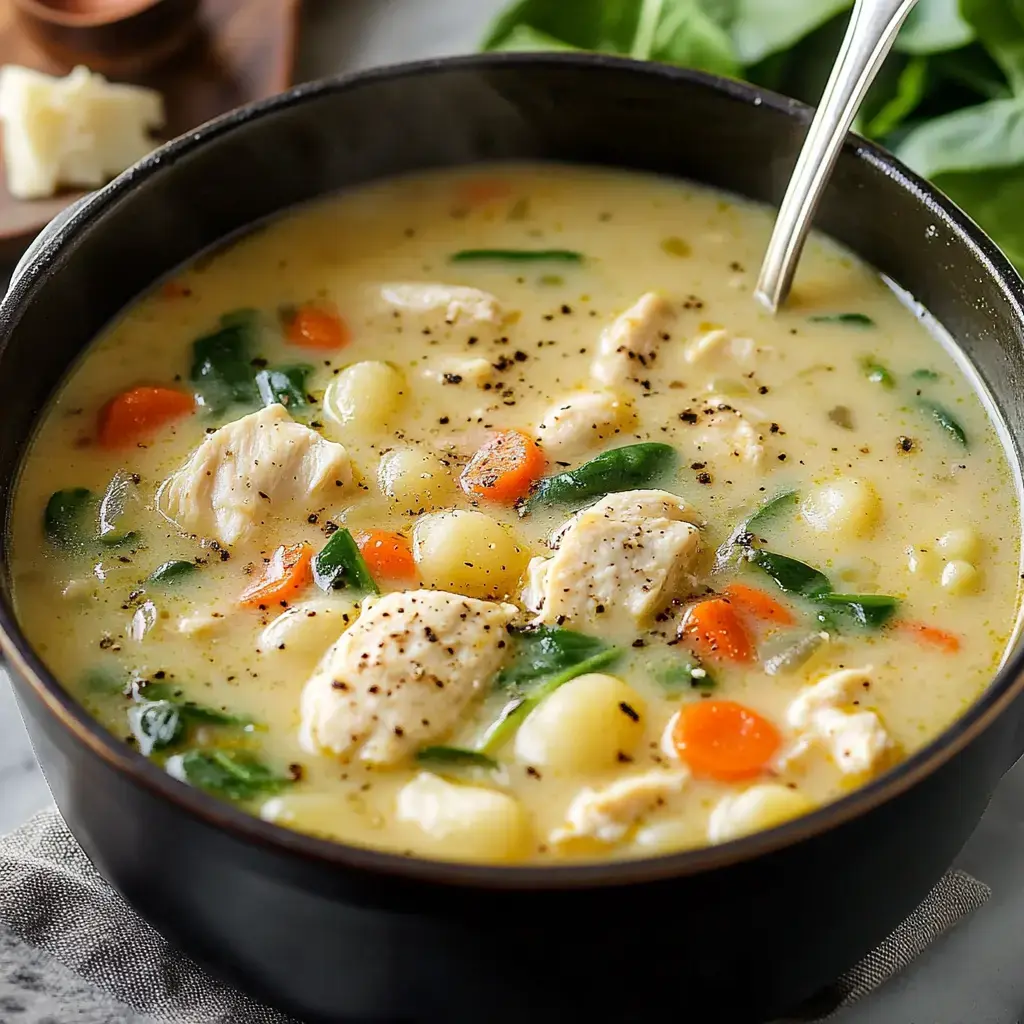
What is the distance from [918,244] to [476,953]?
1.56 m

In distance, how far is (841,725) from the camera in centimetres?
199

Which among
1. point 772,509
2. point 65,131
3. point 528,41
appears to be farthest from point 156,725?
point 528,41

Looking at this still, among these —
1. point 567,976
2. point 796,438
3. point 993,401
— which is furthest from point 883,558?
point 567,976

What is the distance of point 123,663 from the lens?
2100 millimetres

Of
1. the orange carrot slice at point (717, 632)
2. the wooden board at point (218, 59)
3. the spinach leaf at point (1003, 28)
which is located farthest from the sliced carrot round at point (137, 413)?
the spinach leaf at point (1003, 28)

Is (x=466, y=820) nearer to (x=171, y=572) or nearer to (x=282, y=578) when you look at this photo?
(x=282, y=578)

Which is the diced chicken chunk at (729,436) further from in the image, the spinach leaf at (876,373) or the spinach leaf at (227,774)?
the spinach leaf at (227,774)

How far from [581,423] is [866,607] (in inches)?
21.8

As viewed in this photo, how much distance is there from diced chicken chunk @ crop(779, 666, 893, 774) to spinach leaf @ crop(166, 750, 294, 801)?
672 mm

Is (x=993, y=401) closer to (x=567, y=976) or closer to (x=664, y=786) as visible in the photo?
(x=664, y=786)

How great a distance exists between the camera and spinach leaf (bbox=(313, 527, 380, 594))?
2203mm

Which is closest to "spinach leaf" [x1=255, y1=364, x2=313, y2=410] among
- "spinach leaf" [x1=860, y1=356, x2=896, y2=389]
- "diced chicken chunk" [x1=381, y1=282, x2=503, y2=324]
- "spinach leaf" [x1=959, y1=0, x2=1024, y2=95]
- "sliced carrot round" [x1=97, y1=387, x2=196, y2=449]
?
"sliced carrot round" [x1=97, y1=387, x2=196, y2=449]

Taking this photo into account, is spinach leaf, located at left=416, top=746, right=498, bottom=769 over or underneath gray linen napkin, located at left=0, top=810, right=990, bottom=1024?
over

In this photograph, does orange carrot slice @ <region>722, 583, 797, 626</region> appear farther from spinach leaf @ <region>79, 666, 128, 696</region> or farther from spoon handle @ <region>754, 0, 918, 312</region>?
spinach leaf @ <region>79, 666, 128, 696</region>
